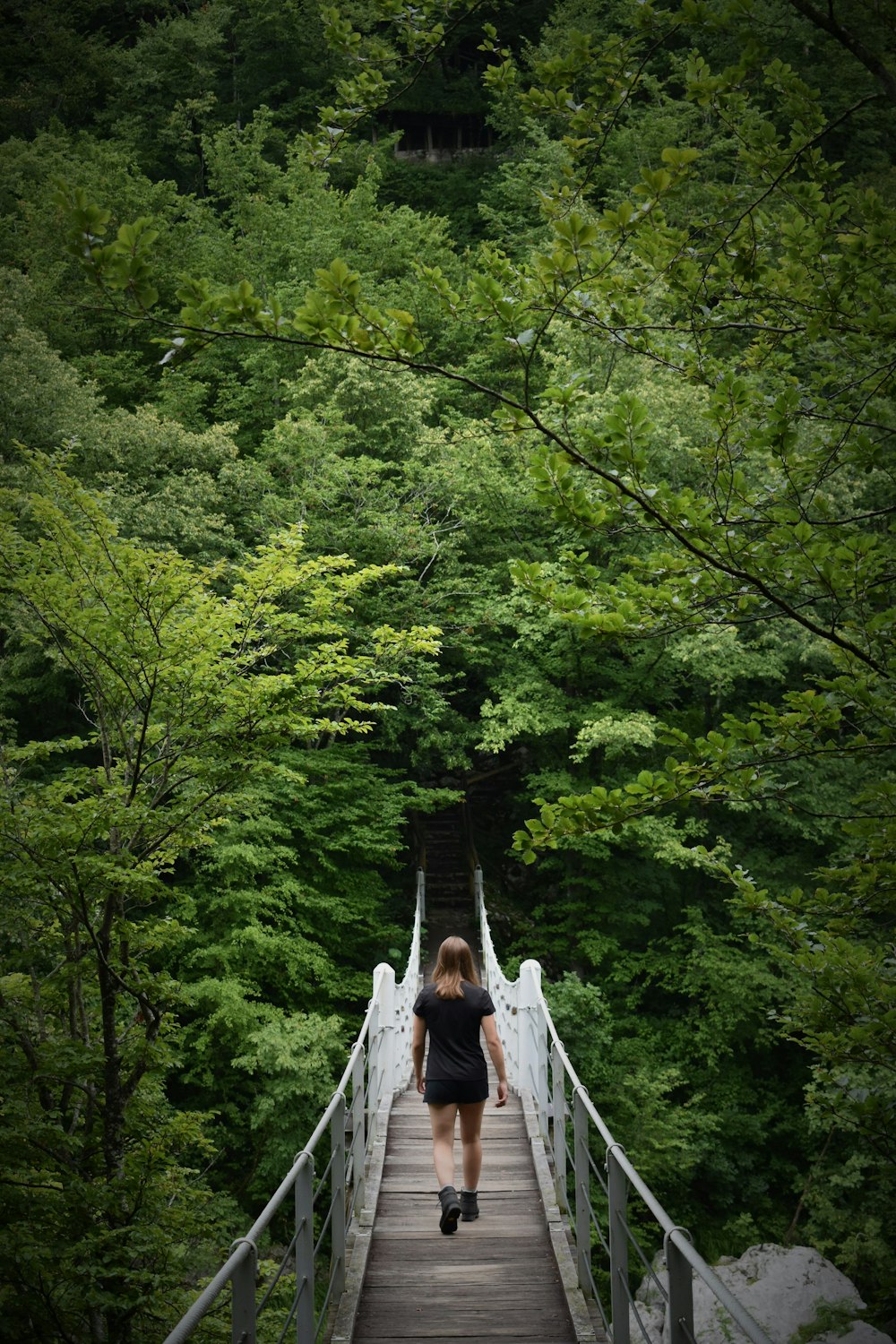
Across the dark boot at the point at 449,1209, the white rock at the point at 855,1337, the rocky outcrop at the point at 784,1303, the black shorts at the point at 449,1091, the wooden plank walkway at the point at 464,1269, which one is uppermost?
the black shorts at the point at 449,1091

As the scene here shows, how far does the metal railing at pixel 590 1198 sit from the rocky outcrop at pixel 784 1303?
2.08 metres

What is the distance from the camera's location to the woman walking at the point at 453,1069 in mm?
3996

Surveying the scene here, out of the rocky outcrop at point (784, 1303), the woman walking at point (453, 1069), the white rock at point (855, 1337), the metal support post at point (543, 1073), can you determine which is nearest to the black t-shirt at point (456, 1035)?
the woman walking at point (453, 1069)

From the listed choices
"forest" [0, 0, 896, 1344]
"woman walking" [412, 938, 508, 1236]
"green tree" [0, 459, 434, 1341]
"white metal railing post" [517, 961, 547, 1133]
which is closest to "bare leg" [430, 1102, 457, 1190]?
"woman walking" [412, 938, 508, 1236]

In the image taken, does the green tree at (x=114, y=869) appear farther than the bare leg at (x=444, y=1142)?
Yes

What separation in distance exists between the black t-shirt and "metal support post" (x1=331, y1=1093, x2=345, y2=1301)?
49 cm

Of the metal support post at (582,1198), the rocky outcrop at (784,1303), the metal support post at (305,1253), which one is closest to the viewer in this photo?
the metal support post at (305,1253)

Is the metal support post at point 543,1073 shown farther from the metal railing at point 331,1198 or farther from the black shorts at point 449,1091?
the black shorts at point 449,1091

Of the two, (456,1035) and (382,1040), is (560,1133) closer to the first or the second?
(456,1035)

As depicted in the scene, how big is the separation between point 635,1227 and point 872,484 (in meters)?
10.2

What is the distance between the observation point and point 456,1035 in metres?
4.07

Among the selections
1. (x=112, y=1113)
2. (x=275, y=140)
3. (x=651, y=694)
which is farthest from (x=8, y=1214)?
(x=275, y=140)

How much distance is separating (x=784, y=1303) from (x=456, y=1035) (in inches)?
243

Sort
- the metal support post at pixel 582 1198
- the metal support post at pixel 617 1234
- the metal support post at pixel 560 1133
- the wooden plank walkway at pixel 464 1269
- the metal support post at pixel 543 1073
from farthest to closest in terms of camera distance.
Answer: the metal support post at pixel 543 1073 < the metal support post at pixel 560 1133 < the metal support post at pixel 582 1198 < the wooden plank walkway at pixel 464 1269 < the metal support post at pixel 617 1234
